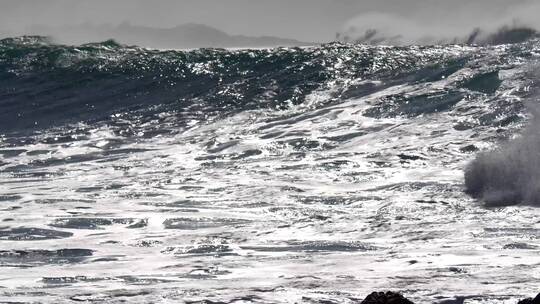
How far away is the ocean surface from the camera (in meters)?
28.0

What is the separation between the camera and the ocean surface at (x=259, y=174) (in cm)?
2797

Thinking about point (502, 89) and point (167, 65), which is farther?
point (167, 65)

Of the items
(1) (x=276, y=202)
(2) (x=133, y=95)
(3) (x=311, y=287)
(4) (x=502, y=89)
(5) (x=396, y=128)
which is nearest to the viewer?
(3) (x=311, y=287)

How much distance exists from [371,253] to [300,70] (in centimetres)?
9210

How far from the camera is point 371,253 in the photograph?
3228 cm

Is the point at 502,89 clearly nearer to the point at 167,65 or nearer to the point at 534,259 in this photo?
the point at 167,65

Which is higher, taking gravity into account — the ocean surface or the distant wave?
the distant wave

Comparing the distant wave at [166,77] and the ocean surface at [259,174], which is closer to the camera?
the ocean surface at [259,174]

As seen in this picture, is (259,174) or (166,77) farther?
(166,77)

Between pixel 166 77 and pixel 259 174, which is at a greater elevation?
pixel 166 77

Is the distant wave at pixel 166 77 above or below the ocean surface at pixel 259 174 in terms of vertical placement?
above

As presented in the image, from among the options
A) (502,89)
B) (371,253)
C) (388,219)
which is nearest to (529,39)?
(502,89)

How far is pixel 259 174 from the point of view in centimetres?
6191

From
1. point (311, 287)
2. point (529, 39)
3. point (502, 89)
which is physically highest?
point (529, 39)
